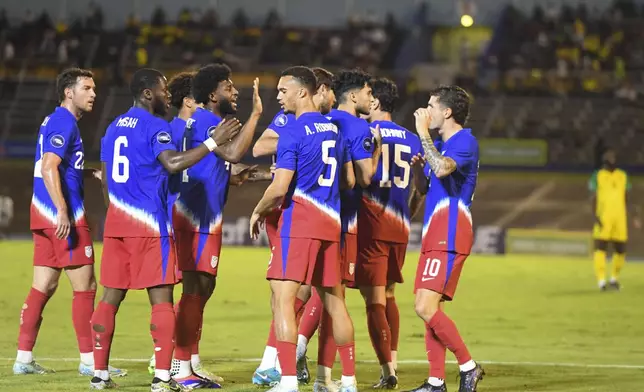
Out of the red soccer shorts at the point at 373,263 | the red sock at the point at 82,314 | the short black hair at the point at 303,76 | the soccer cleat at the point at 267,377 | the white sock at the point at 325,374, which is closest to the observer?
the short black hair at the point at 303,76

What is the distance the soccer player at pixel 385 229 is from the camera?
9.00m

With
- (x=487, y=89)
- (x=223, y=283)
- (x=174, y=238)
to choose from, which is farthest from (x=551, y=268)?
(x=174, y=238)

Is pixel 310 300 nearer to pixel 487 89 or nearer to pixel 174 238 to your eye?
pixel 174 238

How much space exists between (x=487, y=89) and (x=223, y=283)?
14899mm

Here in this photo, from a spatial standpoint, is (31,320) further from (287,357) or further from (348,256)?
(348,256)

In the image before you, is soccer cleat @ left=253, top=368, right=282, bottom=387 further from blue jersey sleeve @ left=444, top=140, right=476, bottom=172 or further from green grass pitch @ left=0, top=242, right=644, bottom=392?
blue jersey sleeve @ left=444, top=140, right=476, bottom=172

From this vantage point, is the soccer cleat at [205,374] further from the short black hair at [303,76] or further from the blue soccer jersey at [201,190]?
the short black hair at [303,76]

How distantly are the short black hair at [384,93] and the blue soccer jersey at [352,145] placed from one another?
21.7 inches

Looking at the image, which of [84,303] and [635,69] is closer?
[84,303]

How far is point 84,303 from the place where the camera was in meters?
9.44

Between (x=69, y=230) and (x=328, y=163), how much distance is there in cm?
237

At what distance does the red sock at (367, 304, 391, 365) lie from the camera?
A: 894cm

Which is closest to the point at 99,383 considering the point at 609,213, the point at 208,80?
the point at 208,80

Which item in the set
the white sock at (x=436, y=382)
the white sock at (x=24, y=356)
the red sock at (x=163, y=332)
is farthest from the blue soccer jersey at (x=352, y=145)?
the white sock at (x=24, y=356)
